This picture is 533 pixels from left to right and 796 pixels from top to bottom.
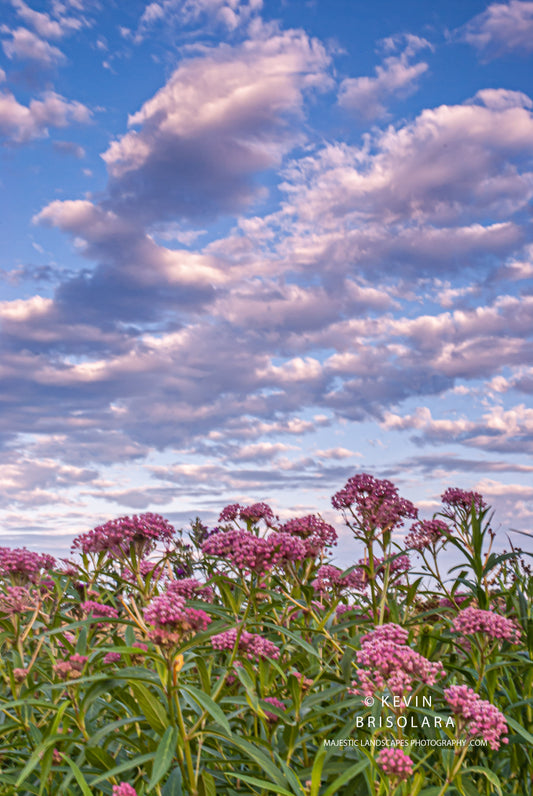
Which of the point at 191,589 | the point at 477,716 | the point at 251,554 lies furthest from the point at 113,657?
the point at 477,716

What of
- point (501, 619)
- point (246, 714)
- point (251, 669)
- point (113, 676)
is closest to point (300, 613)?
point (246, 714)

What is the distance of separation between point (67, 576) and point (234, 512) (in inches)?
71.4

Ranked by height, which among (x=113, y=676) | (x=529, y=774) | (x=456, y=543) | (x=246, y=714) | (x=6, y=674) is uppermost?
(x=456, y=543)

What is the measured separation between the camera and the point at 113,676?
2.87 metres

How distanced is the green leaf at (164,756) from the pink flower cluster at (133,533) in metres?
1.89

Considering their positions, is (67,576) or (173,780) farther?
(67,576)

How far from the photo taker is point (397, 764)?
112 inches

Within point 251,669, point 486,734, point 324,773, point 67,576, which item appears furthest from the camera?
point 67,576

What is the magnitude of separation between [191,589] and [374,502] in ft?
5.53

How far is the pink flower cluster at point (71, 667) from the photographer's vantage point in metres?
3.59

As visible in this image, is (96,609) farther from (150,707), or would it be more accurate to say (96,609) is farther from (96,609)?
(150,707)

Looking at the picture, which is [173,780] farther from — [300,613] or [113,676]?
[300,613]

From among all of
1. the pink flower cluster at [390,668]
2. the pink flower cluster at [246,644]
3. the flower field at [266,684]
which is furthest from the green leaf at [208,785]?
the pink flower cluster at [246,644]

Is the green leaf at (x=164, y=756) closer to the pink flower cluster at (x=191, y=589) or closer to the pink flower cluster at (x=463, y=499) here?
the pink flower cluster at (x=191, y=589)
